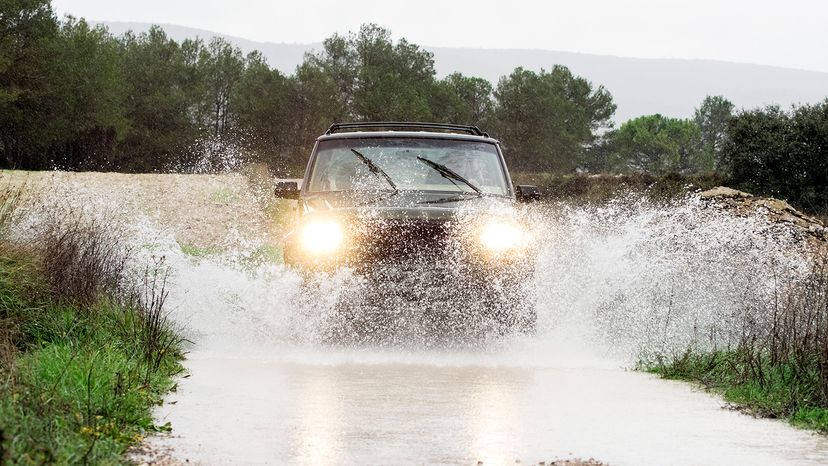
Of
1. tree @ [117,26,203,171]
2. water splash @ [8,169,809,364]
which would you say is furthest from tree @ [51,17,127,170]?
water splash @ [8,169,809,364]

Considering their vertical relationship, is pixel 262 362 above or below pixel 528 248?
below

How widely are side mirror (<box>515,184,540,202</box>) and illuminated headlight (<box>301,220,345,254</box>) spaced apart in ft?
7.06

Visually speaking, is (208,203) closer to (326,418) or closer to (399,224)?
(399,224)

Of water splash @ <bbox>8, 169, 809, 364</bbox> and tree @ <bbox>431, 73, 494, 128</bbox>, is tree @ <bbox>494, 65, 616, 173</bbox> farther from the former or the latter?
water splash @ <bbox>8, 169, 809, 364</bbox>

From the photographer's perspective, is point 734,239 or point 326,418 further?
point 734,239

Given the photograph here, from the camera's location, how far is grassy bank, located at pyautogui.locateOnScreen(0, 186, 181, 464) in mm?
5414

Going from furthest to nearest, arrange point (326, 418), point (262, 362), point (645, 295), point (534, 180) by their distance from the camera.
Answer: point (534, 180)
point (645, 295)
point (262, 362)
point (326, 418)

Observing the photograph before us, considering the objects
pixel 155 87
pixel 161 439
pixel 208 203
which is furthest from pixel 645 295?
pixel 155 87

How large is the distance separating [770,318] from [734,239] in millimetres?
2408

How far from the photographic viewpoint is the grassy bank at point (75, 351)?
17.8ft

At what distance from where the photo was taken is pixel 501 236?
9.77 metres

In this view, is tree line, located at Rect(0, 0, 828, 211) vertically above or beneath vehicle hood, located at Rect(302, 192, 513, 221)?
above

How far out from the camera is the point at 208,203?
1288 inches

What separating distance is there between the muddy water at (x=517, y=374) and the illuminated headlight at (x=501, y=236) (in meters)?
0.55
